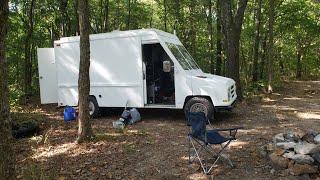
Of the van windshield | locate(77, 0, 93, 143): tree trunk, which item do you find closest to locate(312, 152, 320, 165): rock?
locate(77, 0, 93, 143): tree trunk

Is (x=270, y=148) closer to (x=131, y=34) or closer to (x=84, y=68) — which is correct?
(x=84, y=68)

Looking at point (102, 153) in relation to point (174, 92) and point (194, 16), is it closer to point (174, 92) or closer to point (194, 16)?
point (174, 92)

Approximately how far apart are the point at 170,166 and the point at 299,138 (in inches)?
98.9

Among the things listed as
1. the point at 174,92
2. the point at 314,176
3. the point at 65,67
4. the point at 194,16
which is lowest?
the point at 314,176

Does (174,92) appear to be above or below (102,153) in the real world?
above

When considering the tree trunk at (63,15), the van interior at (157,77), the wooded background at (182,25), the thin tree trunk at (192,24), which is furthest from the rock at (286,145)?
the thin tree trunk at (192,24)

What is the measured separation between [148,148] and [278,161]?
2692mm

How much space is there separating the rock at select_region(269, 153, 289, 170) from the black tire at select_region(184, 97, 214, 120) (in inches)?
145

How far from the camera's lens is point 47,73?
12.4 metres

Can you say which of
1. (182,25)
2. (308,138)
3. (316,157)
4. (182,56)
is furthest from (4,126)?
(182,25)

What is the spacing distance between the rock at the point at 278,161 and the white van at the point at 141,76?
3690mm

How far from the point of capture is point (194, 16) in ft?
69.3

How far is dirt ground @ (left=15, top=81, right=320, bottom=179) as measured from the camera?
6.34m

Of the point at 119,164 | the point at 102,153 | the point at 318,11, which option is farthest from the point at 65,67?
the point at 318,11
